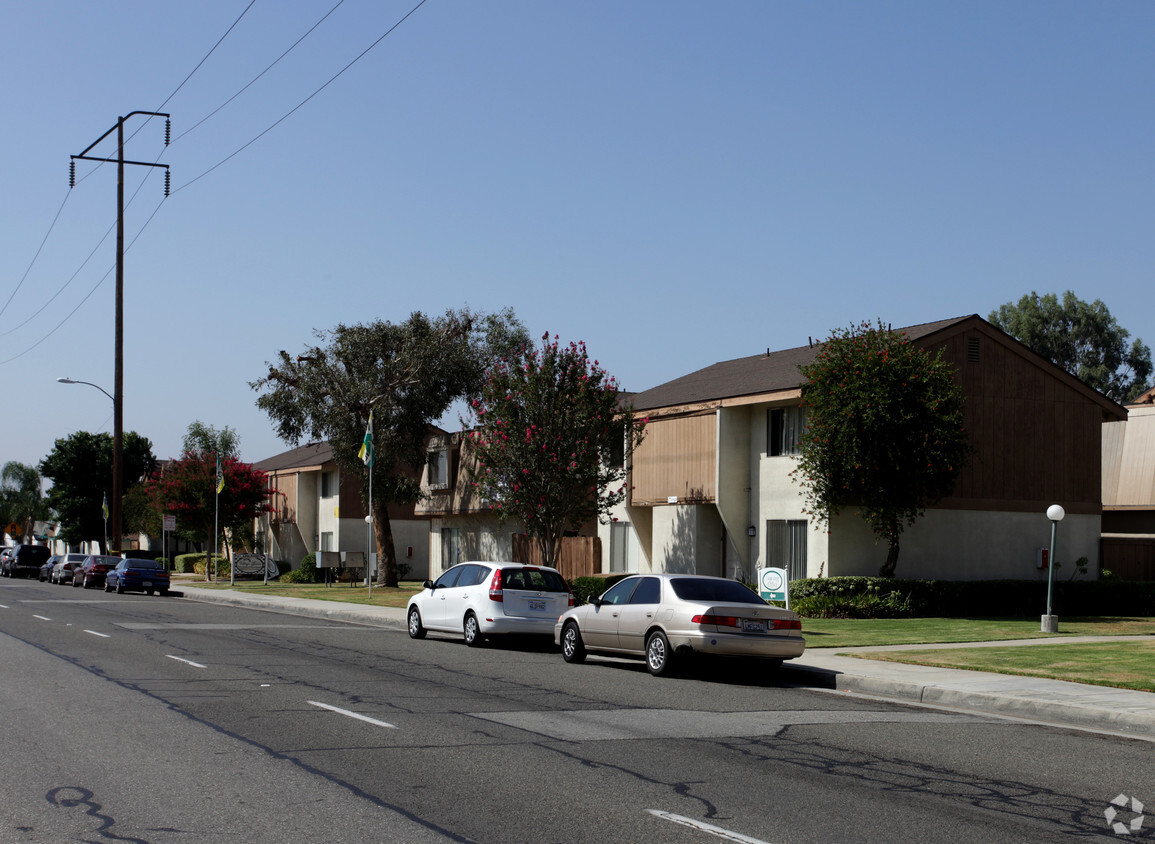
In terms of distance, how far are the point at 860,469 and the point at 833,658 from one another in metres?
9.48

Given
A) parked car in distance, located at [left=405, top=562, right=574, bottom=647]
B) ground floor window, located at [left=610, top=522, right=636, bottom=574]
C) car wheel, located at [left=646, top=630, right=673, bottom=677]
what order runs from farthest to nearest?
ground floor window, located at [left=610, top=522, right=636, bottom=574] → parked car in distance, located at [left=405, top=562, right=574, bottom=647] → car wheel, located at [left=646, top=630, right=673, bottom=677]

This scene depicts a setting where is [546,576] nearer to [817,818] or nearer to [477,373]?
[817,818]

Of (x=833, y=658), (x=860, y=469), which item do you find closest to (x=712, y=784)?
(x=833, y=658)

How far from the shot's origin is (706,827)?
723 centimetres

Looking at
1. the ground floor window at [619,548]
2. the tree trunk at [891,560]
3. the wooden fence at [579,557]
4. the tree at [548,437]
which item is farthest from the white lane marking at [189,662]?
the ground floor window at [619,548]

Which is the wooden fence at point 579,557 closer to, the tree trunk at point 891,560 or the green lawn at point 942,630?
the tree trunk at point 891,560

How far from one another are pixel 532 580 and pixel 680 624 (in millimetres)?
5160

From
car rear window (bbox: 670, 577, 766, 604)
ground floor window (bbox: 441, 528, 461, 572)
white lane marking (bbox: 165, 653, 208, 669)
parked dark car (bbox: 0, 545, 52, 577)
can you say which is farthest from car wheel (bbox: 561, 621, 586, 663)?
parked dark car (bbox: 0, 545, 52, 577)

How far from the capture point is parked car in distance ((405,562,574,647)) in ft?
67.7

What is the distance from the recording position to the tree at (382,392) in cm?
4356

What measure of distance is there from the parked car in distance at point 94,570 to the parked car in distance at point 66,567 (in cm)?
127

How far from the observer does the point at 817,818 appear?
25.1 feet

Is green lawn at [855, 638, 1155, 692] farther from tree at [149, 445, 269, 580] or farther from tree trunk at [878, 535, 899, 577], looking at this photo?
tree at [149, 445, 269, 580]

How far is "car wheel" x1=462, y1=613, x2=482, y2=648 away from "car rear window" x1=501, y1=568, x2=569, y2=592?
855 millimetres
